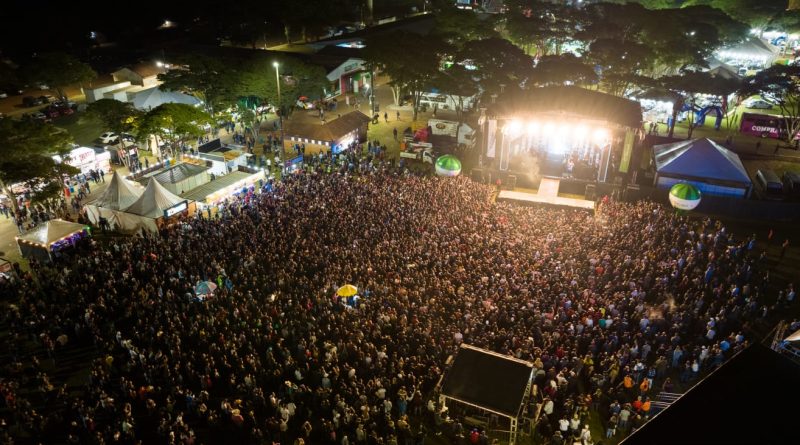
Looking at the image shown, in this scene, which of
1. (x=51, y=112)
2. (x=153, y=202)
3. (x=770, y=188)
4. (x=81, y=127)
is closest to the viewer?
(x=153, y=202)

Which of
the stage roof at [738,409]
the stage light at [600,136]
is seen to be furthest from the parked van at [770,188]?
the stage roof at [738,409]

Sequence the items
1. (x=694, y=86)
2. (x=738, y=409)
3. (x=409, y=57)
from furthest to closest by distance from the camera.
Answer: (x=409, y=57) → (x=694, y=86) → (x=738, y=409)

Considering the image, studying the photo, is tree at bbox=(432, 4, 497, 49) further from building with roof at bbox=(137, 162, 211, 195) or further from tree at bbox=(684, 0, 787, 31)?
tree at bbox=(684, 0, 787, 31)

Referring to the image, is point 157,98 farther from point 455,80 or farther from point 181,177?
point 455,80

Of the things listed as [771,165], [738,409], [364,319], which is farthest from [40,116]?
[771,165]

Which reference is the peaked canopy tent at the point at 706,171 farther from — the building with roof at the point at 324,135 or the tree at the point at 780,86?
the building with roof at the point at 324,135

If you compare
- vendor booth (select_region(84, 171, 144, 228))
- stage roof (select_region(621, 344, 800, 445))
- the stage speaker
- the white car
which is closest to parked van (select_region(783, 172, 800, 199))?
the stage speaker

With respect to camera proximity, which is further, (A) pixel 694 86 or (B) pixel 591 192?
(A) pixel 694 86
